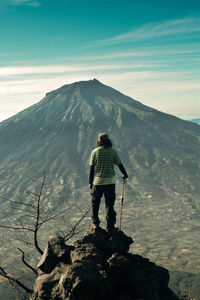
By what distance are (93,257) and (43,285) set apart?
1.85 metres

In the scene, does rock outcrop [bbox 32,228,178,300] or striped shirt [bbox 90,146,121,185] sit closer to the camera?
rock outcrop [bbox 32,228,178,300]

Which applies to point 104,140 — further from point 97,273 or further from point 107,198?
point 97,273

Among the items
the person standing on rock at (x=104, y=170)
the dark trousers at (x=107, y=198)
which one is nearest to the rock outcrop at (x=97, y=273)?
→ the dark trousers at (x=107, y=198)

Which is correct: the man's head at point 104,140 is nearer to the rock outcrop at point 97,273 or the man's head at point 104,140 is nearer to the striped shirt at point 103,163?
the striped shirt at point 103,163

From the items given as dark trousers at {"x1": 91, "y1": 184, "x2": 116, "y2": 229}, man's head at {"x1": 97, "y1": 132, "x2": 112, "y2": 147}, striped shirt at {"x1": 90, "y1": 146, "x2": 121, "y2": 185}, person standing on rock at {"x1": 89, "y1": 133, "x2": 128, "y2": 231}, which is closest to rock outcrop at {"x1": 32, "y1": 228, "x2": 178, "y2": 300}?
dark trousers at {"x1": 91, "y1": 184, "x2": 116, "y2": 229}

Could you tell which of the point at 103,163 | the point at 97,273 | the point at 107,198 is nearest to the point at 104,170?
the point at 103,163

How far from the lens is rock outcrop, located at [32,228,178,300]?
31.1 feet

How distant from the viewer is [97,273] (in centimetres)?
979

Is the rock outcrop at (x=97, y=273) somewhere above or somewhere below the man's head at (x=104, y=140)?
below

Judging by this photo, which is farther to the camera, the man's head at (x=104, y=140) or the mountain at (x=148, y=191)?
the mountain at (x=148, y=191)

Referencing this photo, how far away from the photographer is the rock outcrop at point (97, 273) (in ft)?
31.1

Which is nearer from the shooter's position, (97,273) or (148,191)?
(97,273)

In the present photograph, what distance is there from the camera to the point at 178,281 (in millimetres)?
85562

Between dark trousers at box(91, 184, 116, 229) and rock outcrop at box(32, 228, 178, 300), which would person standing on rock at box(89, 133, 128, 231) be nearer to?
dark trousers at box(91, 184, 116, 229)
